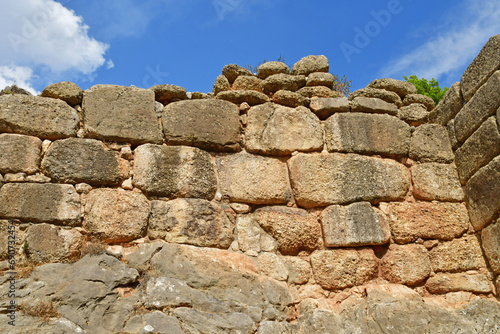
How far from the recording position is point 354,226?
3688 millimetres

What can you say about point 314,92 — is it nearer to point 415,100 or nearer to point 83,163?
point 415,100

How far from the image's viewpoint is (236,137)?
155 inches

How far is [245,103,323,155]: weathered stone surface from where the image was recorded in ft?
13.0

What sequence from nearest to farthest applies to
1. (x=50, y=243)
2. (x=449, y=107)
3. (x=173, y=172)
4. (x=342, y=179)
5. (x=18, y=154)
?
1. (x=50, y=243)
2. (x=18, y=154)
3. (x=173, y=172)
4. (x=342, y=179)
5. (x=449, y=107)

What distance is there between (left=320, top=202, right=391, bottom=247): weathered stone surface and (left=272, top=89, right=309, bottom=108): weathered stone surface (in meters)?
1.08

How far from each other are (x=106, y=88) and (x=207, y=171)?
114cm

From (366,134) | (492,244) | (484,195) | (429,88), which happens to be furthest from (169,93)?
(429,88)

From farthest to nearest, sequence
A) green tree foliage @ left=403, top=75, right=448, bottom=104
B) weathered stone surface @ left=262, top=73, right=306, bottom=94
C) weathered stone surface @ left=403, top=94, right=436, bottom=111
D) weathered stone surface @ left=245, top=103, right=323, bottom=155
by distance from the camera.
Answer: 1. green tree foliage @ left=403, top=75, right=448, bottom=104
2. weathered stone surface @ left=403, top=94, right=436, bottom=111
3. weathered stone surface @ left=262, top=73, right=306, bottom=94
4. weathered stone surface @ left=245, top=103, right=323, bottom=155

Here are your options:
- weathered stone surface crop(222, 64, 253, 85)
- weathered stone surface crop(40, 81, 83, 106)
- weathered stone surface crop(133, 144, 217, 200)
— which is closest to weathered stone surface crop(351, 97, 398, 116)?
weathered stone surface crop(222, 64, 253, 85)

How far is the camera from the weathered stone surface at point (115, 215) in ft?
11.0

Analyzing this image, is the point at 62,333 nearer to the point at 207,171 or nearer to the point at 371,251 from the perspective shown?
the point at 207,171

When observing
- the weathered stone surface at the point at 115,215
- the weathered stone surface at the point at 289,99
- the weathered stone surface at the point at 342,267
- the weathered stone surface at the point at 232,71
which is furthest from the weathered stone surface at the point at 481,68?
the weathered stone surface at the point at 115,215

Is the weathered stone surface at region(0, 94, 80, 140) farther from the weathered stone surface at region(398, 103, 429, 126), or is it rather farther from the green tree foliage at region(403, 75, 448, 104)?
the green tree foliage at region(403, 75, 448, 104)

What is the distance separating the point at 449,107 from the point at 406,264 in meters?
1.68
